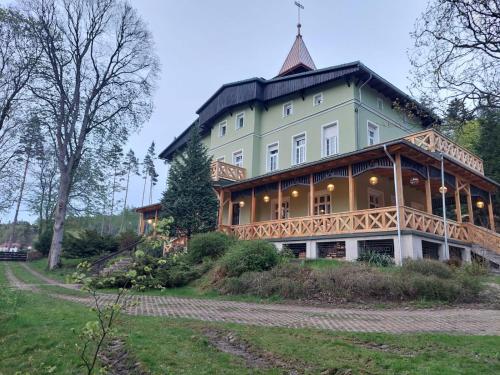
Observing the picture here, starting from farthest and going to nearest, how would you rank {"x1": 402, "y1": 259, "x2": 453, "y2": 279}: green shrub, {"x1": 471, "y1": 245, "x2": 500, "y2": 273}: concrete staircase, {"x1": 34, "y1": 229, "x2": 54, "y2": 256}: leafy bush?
{"x1": 34, "y1": 229, "x2": 54, "y2": 256}: leafy bush → {"x1": 471, "y1": 245, "x2": 500, "y2": 273}: concrete staircase → {"x1": 402, "y1": 259, "x2": 453, "y2": 279}: green shrub

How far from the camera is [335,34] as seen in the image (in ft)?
57.5

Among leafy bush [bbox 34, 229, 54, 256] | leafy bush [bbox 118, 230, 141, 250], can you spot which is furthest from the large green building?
leafy bush [bbox 34, 229, 54, 256]

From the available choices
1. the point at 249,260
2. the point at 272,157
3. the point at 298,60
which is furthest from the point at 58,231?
the point at 298,60

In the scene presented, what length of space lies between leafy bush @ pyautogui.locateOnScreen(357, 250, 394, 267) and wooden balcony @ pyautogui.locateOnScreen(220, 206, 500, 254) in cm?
89

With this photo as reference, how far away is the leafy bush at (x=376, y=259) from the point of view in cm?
1226

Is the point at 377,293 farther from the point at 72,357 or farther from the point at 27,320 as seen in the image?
the point at 27,320

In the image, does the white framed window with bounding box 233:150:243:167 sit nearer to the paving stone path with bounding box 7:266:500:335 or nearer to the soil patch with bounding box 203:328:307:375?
the paving stone path with bounding box 7:266:500:335

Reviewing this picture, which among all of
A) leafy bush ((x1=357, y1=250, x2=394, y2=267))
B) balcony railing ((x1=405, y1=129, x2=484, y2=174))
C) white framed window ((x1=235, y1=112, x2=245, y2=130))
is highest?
white framed window ((x1=235, y1=112, x2=245, y2=130))

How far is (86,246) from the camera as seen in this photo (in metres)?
21.8

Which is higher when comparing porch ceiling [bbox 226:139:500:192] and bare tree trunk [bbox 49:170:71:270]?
porch ceiling [bbox 226:139:500:192]

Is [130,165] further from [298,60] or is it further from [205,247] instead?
[205,247]

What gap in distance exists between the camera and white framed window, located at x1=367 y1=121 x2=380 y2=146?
1874 centimetres

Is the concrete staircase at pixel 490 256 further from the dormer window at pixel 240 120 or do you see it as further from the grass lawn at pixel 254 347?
the dormer window at pixel 240 120

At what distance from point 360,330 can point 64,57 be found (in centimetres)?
2146
